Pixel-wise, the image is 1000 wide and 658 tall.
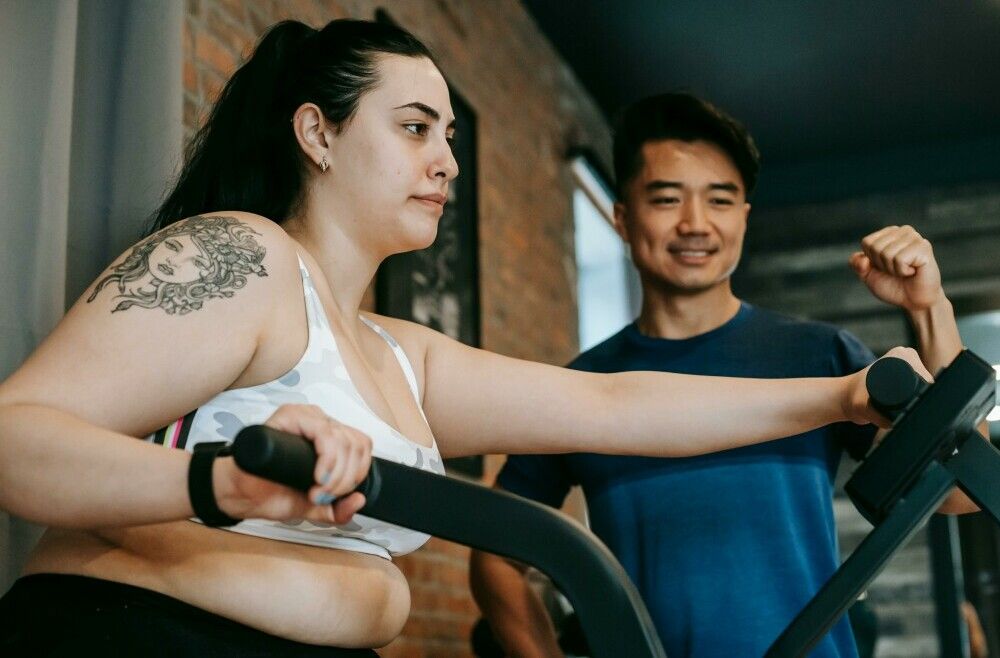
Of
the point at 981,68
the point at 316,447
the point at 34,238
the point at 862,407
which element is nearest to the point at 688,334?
the point at 862,407

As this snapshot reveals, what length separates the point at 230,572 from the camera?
3.44 feet

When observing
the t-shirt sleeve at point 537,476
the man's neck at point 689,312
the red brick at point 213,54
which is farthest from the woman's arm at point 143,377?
the red brick at point 213,54

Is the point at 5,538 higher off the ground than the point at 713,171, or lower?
lower

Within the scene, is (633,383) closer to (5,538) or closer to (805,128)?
(5,538)

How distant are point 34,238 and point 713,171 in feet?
4.00

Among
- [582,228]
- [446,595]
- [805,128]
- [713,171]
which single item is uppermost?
[805,128]

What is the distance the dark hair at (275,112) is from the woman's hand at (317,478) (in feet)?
1.86

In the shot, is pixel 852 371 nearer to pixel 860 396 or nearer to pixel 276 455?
pixel 860 396

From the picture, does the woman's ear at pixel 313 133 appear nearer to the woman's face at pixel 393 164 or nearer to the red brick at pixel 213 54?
the woman's face at pixel 393 164

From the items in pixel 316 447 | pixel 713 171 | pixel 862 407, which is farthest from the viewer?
pixel 713 171

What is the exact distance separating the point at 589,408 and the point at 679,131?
2.94 feet

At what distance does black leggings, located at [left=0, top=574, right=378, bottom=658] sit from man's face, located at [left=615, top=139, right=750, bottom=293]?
3.85 ft

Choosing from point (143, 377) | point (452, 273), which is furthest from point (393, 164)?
point (452, 273)

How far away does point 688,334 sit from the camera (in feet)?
6.54
